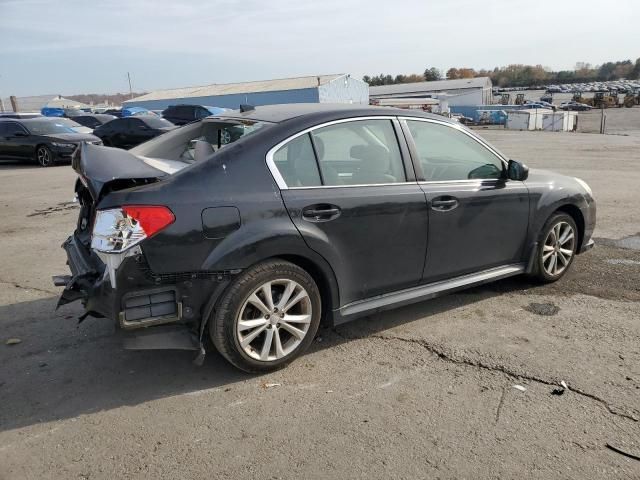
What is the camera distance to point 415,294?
412cm

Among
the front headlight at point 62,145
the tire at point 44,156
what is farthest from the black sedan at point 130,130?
the tire at point 44,156

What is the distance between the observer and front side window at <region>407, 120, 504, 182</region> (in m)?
4.18

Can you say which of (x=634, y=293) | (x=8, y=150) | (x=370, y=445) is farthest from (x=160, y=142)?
(x=8, y=150)

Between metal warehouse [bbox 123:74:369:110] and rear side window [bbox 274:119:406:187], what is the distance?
144 ft

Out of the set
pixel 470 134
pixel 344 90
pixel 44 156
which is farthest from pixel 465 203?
pixel 344 90

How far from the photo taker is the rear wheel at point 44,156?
16.5 m

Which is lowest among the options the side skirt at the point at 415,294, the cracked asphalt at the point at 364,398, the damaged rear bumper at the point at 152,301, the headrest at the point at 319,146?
the cracked asphalt at the point at 364,398

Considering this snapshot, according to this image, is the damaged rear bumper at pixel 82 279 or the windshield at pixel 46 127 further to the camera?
the windshield at pixel 46 127

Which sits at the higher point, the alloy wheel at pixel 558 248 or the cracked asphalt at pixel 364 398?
the alloy wheel at pixel 558 248

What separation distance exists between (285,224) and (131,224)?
0.92 meters

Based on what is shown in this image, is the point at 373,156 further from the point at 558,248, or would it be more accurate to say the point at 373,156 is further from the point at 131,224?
the point at 558,248

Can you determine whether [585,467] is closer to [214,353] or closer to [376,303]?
[376,303]

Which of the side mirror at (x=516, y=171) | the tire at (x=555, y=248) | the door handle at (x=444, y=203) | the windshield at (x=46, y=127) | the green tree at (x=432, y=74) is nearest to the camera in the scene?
the door handle at (x=444, y=203)

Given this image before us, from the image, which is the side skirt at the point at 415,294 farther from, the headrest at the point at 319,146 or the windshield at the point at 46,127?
the windshield at the point at 46,127
